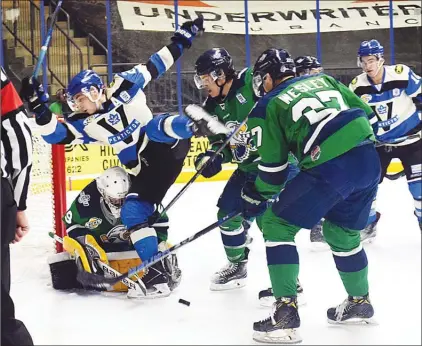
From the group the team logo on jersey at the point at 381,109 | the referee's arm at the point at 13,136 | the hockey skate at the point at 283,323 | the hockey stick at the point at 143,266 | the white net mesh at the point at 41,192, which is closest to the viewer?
the referee's arm at the point at 13,136

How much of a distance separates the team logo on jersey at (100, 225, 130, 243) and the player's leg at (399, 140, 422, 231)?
1.37 meters

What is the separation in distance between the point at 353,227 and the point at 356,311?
30 centimetres

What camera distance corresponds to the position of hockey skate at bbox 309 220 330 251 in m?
Result: 3.43

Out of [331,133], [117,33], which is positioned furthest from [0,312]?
[117,33]

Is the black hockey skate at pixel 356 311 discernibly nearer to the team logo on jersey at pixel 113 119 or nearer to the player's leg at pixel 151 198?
the player's leg at pixel 151 198

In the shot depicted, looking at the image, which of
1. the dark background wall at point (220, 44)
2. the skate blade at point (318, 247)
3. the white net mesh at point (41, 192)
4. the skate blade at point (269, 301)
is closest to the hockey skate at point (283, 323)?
the skate blade at point (269, 301)

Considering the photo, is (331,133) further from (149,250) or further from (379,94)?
(379,94)

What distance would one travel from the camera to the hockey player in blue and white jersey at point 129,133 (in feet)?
8.80

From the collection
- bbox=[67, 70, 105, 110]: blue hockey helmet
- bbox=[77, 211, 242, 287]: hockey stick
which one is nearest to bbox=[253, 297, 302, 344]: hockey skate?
bbox=[77, 211, 242, 287]: hockey stick

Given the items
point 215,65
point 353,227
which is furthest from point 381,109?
point 353,227

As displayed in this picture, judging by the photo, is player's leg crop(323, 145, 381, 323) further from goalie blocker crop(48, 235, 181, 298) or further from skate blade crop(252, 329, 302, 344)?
goalie blocker crop(48, 235, 181, 298)

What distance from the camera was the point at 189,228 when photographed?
409cm

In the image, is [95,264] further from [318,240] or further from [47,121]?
[318,240]

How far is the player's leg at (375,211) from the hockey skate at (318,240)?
21 cm
